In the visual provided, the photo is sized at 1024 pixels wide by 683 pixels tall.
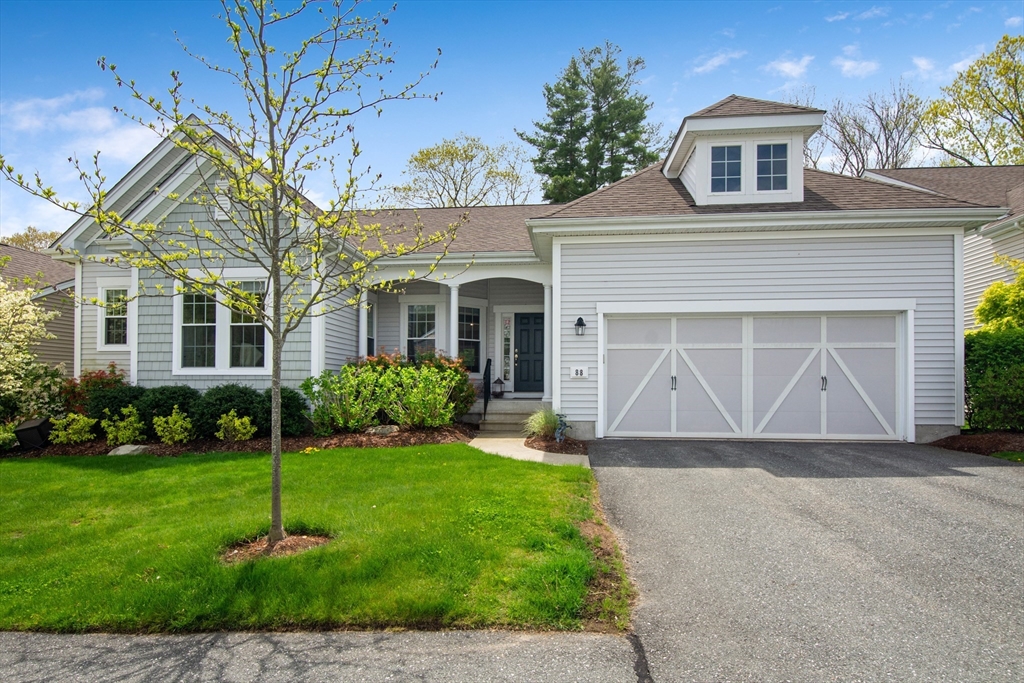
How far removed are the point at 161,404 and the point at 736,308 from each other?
9736 millimetres

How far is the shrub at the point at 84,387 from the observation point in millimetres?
10820

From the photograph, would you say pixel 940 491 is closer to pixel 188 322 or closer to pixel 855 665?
pixel 855 665

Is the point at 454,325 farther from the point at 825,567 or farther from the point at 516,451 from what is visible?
the point at 825,567

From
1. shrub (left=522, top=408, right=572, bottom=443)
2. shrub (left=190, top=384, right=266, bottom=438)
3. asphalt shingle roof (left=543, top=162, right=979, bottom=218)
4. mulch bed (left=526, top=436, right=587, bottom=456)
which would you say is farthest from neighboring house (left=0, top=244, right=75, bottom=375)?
asphalt shingle roof (left=543, top=162, right=979, bottom=218)

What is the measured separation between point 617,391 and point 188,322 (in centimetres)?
775

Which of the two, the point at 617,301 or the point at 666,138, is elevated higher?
the point at 666,138

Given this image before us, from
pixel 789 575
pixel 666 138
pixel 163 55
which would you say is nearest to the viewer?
pixel 789 575

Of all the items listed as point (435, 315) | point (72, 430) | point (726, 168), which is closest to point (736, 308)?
point (726, 168)

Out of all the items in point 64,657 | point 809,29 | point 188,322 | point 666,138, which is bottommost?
point 64,657

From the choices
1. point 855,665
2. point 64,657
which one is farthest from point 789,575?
point 64,657

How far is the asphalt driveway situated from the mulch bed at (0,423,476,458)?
3070mm

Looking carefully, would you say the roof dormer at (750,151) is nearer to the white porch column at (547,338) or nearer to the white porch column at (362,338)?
the white porch column at (547,338)

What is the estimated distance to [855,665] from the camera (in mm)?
3496

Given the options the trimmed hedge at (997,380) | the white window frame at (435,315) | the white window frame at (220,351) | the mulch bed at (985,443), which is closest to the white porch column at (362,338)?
the white window frame at (435,315)
